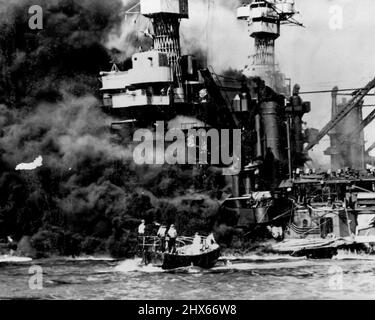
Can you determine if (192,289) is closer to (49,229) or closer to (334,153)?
(49,229)

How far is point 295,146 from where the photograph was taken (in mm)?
46844

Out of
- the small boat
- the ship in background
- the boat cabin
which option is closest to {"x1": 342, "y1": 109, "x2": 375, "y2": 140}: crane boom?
the ship in background

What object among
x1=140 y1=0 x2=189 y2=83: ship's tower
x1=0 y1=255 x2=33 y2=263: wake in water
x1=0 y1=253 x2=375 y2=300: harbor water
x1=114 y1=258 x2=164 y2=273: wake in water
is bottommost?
x1=0 y1=253 x2=375 y2=300: harbor water

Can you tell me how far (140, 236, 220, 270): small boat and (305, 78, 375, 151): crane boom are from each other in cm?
1604

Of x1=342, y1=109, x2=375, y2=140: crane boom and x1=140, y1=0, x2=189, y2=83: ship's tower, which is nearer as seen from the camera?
x1=140, y1=0, x2=189, y2=83: ship's tower

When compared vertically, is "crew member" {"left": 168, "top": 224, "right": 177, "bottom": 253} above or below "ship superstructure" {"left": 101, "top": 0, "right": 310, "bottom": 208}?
below

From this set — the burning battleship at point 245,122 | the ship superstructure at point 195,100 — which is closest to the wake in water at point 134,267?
the burning battleship at point 245,122

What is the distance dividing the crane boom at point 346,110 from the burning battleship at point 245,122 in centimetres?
7

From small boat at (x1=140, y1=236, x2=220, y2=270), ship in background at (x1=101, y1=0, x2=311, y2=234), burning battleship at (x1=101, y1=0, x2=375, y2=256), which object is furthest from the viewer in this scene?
ship in background at (x1=101, y1=0, x2=311, y2=234)

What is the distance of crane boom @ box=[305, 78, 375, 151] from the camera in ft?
145

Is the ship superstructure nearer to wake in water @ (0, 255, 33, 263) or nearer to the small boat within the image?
the small boat

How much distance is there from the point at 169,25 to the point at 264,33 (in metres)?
15.4

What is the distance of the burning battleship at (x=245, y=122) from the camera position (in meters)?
38.2

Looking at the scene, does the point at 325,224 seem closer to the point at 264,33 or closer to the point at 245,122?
the point at 245,122
